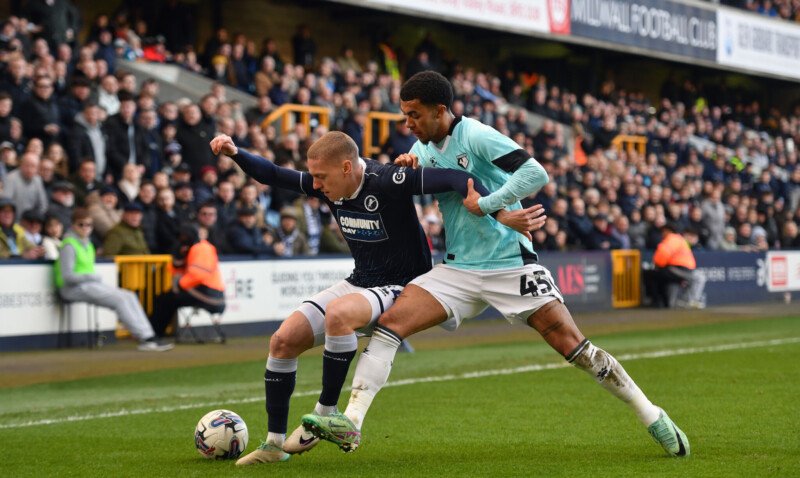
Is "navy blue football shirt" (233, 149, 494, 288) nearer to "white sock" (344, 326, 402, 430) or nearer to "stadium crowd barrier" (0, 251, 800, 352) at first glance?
"white sock" (344, 326, 402, 430)

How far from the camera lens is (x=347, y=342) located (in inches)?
274

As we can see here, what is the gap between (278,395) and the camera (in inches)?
282

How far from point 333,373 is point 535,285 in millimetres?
1247

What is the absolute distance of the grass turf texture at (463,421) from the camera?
7.12m

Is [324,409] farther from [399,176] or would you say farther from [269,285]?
[269,285]

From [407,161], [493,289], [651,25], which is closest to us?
[493,289]

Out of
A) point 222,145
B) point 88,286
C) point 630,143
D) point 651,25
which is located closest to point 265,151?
point 88,286

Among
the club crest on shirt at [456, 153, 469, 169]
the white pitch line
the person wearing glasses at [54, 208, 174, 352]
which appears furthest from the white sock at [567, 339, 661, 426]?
the person wearing glasses at [54, 208, 174, 352]

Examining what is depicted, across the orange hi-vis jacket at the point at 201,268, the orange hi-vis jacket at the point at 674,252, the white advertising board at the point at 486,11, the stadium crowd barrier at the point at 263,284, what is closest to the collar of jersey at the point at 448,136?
the stadium crowd barrier at the point at 263,284

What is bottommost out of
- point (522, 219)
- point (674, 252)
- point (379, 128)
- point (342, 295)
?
point (342, 295)

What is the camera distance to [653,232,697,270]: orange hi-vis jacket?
24719 mm

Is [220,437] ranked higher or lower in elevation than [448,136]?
lower

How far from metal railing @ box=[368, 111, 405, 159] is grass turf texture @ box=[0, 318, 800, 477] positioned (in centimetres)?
952

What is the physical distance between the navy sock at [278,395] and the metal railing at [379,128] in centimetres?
1667
